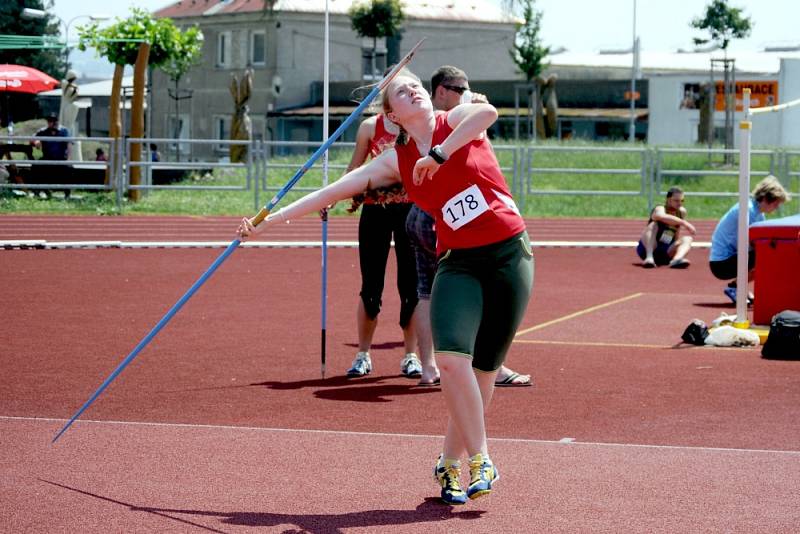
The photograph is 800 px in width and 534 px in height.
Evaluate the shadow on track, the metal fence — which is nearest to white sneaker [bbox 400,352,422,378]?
the shadow on track

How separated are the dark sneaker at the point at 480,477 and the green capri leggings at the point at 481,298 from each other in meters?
0.40

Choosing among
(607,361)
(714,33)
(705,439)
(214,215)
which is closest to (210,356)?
(607,361)

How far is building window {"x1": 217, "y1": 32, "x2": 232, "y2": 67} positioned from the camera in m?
65.1

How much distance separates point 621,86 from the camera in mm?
62969

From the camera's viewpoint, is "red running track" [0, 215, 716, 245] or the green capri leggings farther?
"red running track" [0, 215, 716, 245]

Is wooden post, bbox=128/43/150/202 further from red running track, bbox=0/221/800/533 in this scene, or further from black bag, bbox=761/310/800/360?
black bag, bbox=761/310/800/360

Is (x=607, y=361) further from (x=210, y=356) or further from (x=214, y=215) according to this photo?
(x=214, y=215)

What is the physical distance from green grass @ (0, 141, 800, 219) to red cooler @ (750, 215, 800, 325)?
1504 centimetres

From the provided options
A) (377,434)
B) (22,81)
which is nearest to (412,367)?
(377,434)

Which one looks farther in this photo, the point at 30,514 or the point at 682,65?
the point at 682,65

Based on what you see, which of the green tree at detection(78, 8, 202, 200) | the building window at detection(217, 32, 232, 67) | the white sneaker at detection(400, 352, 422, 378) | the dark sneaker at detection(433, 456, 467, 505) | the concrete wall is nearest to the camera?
the dark sneaker at detection(433, 456, 467, 505)

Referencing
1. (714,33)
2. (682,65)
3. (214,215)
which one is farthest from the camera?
(682,65)

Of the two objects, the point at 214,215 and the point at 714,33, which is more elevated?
the point at 714,33

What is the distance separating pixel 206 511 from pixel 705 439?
9.17 feet
